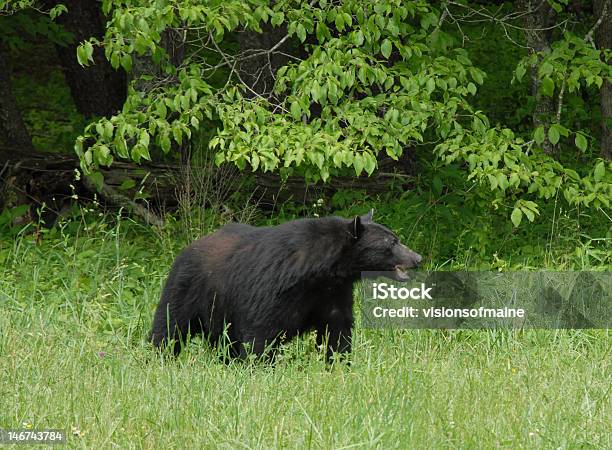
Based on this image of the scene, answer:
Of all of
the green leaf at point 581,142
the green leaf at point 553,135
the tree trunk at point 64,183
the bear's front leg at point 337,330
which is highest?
the green leaf at point 553,135

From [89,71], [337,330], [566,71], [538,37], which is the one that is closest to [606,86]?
[538,37]

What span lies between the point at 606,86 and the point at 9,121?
637 centimetres

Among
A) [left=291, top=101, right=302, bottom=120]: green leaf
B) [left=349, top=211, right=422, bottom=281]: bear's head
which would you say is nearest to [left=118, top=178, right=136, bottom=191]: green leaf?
[left=291, top=101, right=302, bottom=120]: green leaf

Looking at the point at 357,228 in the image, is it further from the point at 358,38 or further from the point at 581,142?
the point at 581,142

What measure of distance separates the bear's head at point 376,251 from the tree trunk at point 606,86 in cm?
390

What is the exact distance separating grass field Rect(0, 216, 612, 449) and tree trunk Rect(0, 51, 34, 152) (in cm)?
360

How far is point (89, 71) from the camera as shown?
1274 cm

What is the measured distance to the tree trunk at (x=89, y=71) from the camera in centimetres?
1252

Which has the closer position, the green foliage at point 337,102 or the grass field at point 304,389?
the grass field at point 304,389

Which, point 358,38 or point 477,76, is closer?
point 358,38

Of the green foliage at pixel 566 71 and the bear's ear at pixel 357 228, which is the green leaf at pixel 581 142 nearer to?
the green foliage at pixel 566 71

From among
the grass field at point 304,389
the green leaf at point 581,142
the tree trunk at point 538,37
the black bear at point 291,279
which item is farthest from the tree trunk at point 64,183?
the green leaf at point 581,142

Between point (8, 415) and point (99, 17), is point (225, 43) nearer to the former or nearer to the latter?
point (99, 17)

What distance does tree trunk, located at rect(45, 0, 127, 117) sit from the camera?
1252 centimetres
